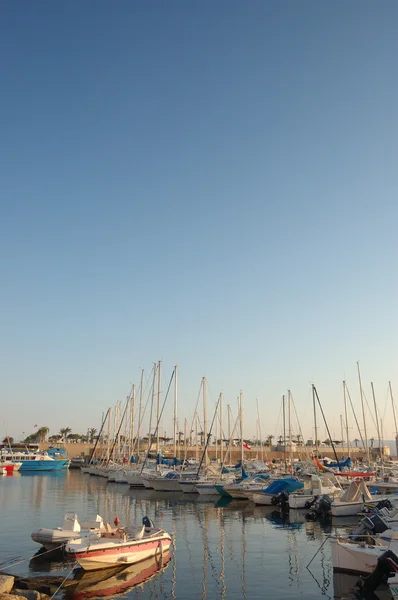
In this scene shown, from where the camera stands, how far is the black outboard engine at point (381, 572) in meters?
17.8

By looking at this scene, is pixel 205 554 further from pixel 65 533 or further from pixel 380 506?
pixel 380 506

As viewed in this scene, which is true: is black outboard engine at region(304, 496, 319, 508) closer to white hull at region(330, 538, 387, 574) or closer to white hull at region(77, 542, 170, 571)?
white hull at region(330, 538, 387, 574)

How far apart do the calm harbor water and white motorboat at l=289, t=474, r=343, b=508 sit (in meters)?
1.42

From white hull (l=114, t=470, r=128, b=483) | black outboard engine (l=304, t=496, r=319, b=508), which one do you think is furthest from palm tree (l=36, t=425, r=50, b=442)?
black outboard engine (l=304, t=496, r=319, b=508)

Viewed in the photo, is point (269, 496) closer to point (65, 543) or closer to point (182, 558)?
point (182, 558)

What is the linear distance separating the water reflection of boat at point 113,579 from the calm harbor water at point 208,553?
0.04m

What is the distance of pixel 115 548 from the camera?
70.8 ft

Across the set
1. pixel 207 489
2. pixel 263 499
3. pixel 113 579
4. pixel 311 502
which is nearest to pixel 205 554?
pixel 113 579

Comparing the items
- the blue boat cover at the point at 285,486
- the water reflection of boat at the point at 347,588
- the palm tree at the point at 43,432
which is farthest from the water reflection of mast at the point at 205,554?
the palm tree at the point at 43,432

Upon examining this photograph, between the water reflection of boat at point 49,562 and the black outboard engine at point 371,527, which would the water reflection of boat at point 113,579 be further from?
the black outboard engine at point 371,527

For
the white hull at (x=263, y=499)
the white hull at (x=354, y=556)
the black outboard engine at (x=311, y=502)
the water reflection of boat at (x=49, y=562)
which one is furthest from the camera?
the white hull at (x=263, y=499)

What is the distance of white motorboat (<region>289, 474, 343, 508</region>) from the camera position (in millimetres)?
41094

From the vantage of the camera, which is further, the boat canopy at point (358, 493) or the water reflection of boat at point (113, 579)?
the boat canopy at point (358, 493)

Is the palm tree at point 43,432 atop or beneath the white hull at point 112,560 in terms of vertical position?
atop
